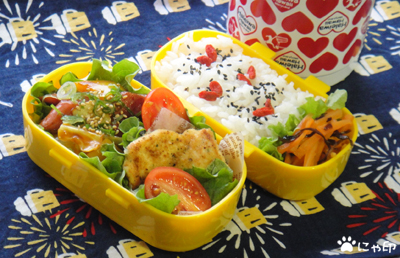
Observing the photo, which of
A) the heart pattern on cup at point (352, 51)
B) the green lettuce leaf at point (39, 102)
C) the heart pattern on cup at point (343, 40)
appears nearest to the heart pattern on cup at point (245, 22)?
the heart pattern on cup at point (343, 40)

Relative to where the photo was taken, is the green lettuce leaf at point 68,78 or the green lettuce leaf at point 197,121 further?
the green lettuce leaf at point 68,78

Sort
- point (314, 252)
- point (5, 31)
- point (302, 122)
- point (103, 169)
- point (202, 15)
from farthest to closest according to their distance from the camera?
1. point (202, 15)
2. point (5, 31)
3. point (302, 122)
4. point (314, 252)
5. point (103, 169)

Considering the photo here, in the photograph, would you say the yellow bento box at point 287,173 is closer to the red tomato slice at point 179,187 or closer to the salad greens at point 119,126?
the salad greens at point 119,126

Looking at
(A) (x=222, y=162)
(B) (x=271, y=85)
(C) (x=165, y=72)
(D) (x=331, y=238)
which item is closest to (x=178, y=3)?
(C) (x=165, y=72)

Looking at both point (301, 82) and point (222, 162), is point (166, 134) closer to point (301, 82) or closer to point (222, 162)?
point (222, 162)

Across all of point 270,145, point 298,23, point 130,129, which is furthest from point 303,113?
point 130,129

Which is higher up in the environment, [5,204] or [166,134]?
[166,134]

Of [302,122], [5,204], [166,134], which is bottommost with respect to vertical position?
[5,204]

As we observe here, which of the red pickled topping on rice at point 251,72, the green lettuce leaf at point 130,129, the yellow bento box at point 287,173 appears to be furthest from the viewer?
the red pickled topping on rice at point 251,72
